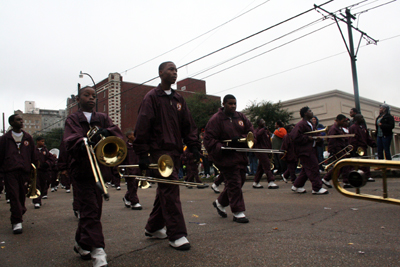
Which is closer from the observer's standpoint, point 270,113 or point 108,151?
point 108,151

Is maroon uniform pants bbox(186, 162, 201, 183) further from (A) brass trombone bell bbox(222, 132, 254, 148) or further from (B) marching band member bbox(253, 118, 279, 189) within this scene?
(A) brass trombone bell bbox(222, 132, 254, 148)

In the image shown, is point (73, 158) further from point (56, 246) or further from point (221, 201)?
point (221, 201)

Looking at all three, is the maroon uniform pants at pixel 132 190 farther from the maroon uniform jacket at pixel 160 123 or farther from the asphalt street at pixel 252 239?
the maroon uniform jacket at pixel 160 123

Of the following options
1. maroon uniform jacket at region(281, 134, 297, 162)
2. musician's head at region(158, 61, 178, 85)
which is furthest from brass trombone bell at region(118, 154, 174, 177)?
maroon uniform jacket at region(281, 134, 297, 162)

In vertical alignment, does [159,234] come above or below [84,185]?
below

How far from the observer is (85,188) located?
3.47m

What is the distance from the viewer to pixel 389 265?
2873 millimetres

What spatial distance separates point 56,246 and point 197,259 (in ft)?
6.75

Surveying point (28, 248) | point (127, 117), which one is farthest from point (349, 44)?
point (127, 117)

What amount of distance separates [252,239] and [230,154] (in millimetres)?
1582

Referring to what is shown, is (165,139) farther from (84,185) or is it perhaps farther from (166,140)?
(84,185)

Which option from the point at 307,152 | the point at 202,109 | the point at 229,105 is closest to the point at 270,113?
the point at 202,109

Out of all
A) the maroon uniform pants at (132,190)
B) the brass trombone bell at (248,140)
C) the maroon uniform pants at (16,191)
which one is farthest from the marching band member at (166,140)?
the maroon uniform pants at (132,190)

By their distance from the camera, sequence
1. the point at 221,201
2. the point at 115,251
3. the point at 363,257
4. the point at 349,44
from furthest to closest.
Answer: the point at 349,44 < the point at 221,201 < the point at 115,251 < the point at 363,257
